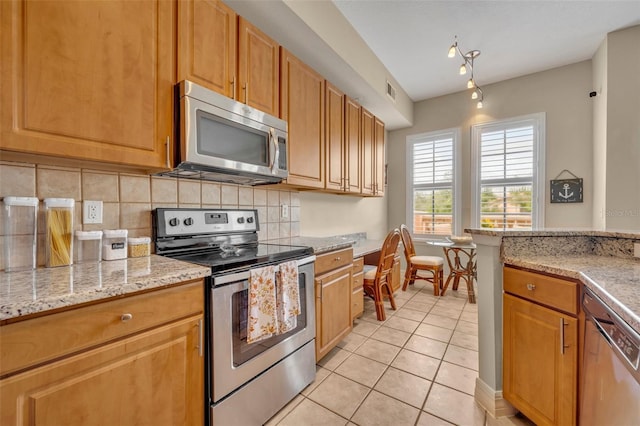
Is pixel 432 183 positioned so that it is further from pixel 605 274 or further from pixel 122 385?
pixel 122 385

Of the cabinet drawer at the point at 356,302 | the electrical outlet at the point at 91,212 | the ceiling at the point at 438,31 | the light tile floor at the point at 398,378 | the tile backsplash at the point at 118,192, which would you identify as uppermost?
the ceiling at the point at 438,31

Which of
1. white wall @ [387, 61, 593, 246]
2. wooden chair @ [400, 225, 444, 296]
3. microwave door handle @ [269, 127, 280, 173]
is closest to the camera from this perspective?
microwave door handle @ [269, 127, 280, 173]

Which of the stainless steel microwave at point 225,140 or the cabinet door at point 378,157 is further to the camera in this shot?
the cabinet door at point 378,157

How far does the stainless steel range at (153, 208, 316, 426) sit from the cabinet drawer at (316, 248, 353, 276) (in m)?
0.14

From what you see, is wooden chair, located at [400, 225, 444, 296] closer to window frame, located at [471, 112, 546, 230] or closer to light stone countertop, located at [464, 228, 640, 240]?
window frame, located at [471, 112, 546, 230]

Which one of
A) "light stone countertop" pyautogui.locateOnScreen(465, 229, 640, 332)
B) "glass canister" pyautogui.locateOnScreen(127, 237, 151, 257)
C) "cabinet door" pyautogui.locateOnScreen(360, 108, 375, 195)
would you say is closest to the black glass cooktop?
"glass canister" pyautogui.locateOnScreen(127, 237, 151, 257)

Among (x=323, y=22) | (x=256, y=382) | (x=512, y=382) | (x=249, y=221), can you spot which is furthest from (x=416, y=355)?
(x=323, y=22)

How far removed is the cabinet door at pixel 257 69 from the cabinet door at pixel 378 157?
183 centimetres

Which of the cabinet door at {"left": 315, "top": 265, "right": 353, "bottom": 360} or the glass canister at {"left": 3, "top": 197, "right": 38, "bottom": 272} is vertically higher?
the glass canister at {"left": 3, "top": 197, "right": 38, "bottom": 272}

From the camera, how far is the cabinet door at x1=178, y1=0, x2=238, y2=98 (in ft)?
4.48

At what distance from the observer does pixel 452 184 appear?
4105 mm

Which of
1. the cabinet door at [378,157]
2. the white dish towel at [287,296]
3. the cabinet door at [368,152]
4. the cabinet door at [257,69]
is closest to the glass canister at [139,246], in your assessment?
the white dish towel at [287,296]

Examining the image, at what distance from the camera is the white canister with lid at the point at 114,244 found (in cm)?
130

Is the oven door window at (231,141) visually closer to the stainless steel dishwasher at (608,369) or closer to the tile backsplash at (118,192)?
the tile backsplash at (118,192)
